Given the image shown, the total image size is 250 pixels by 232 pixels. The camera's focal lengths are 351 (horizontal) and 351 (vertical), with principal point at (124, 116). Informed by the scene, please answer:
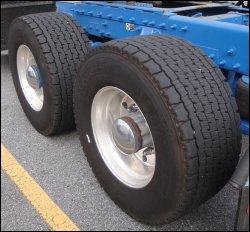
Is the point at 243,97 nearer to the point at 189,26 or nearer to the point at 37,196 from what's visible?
the point at 189,26

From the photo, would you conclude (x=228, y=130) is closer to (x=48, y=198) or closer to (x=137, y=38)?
(x=137, y=38)

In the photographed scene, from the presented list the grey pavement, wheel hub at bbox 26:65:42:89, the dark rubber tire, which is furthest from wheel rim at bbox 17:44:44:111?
the dark rubber tire

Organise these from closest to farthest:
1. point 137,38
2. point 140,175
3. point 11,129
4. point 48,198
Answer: point 137,38 → point 140,175 → point 48,198 → point 11,129

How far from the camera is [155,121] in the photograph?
1592 millimetres

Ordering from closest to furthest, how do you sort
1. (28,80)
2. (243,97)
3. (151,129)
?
(151,129)
(243,97)
(28,80)

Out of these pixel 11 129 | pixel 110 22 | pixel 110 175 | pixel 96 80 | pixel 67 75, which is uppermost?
pixel 110 22

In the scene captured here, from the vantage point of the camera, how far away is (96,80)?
1.96 meters

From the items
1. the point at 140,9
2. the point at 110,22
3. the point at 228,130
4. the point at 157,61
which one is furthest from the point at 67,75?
the point at 228,130

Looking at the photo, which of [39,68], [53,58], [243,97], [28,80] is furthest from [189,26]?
[28,80]

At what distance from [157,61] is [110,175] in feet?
2.68

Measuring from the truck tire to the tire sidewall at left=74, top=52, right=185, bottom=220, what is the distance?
0.38 m

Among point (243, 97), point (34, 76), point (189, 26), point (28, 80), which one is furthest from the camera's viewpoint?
point (28, 80)

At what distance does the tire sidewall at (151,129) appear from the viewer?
1.55 m

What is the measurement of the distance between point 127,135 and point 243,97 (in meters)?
0.65
